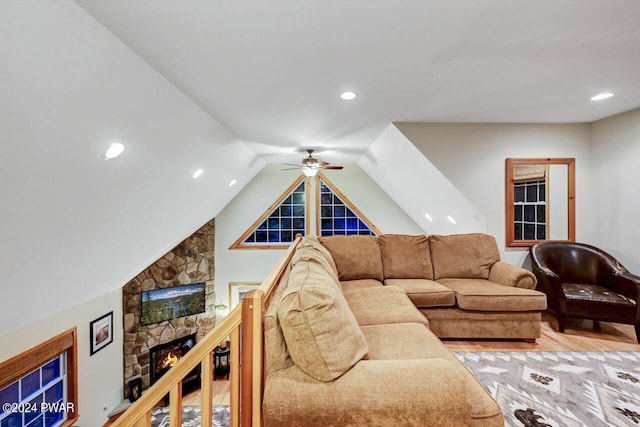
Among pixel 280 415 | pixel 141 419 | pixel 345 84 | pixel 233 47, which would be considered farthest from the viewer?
pixel 345 84

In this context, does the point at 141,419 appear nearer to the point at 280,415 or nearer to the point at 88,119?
the point at 280,415

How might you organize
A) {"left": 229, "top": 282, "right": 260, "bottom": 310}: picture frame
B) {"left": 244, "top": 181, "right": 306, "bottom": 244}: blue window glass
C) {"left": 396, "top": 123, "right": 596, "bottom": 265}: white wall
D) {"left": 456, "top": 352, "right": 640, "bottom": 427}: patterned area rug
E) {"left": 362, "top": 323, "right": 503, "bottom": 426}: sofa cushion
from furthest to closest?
{"left": 244, "top": 181, "right": 306, "bottom": 244}: blue window glass → {"left": 229, "top": 282, "right": 260, "bottom": 310}: picture frame → {"left": 396, "top": 123, "right": 596, "bottom": 265}: white wall → {"left": 456, "top": 352, "right": 640, "bottom": 427}: patterned area rug → {"left": 362, "top": 323, "right": 503, "bottom": 426}: sofa cushion

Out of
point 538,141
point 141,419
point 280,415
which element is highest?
point 538,141

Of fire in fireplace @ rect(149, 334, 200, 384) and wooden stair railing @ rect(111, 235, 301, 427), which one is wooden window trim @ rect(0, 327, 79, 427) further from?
wooden stair railing @ rect(111, 235, 301, 427)

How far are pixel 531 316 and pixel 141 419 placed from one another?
311 cm

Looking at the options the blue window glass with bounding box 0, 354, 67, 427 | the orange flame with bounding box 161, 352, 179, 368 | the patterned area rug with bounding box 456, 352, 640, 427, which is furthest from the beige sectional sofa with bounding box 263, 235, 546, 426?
the orange flame with bounding box 161, 352, 179, 368

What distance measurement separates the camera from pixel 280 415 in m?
1.07

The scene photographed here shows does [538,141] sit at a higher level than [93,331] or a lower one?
higher

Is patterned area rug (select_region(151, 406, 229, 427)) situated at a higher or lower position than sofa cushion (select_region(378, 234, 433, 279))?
lower

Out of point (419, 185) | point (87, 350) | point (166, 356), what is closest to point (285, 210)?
point (419, 185)

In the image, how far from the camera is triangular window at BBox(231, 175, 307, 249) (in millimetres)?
6590

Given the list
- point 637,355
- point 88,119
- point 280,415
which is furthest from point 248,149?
point 637,355

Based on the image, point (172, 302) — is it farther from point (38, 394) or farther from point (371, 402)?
point (371, 402)

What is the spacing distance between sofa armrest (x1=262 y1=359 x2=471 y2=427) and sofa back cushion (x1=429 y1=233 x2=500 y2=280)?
7.82ft
